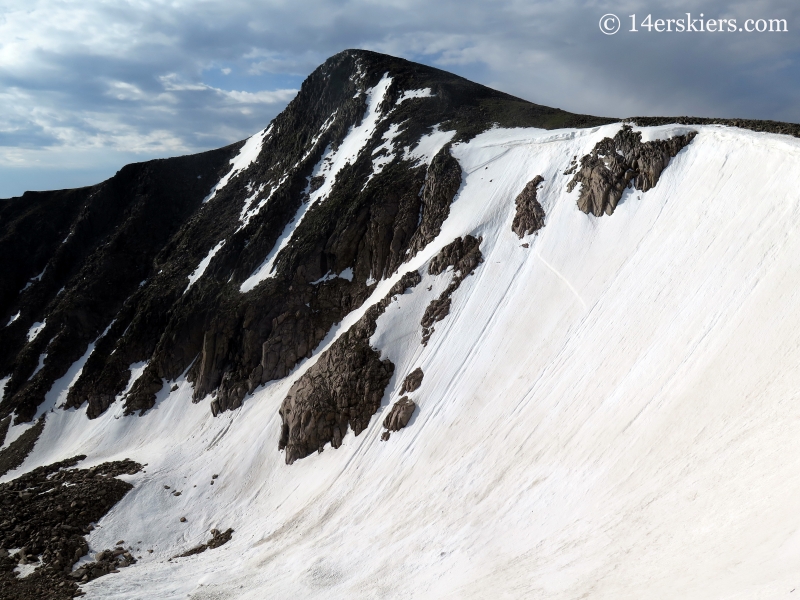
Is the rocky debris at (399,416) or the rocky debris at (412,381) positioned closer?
the rocky debris at (399,416)

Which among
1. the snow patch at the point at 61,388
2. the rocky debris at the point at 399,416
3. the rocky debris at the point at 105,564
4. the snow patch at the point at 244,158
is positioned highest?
the snow patch at the point at 244,158

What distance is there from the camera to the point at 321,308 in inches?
1661

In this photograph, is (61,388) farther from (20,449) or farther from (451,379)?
(451,379)

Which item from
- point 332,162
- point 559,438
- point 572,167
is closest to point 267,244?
point 332,162

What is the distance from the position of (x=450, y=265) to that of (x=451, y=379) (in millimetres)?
9316

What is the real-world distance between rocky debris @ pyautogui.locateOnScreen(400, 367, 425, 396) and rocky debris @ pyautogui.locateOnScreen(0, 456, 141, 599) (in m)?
18.5

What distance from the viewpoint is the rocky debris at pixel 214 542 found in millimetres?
29109

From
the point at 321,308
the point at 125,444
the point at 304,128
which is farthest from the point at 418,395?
the point at 304,128

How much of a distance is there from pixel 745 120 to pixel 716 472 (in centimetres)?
2548

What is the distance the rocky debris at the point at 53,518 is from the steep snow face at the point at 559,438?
176 cm

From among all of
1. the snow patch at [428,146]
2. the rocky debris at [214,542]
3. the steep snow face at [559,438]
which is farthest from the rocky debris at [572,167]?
the rocky debris at [214,542]

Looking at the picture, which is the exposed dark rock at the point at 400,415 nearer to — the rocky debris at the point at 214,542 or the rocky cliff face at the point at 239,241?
the rocky debris at the point at 214,542

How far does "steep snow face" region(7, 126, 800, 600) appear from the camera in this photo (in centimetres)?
1753

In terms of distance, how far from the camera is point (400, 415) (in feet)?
101
